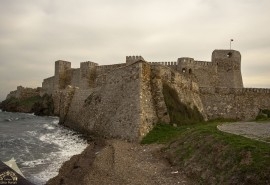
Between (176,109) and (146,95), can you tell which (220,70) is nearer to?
(176,109)

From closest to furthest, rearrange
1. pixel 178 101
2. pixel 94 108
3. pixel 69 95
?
pixel 178 101
pixel 94 108
pixel 69 95

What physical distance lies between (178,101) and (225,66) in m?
22.1


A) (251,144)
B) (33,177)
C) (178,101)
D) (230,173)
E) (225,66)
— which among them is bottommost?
(33,177)

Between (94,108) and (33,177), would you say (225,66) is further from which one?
(33,177)

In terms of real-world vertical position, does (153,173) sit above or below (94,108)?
below

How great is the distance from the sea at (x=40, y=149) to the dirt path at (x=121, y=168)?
1.18m

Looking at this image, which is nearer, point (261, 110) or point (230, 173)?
point (230, 173)

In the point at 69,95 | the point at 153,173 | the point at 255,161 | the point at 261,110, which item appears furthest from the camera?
the point at 69,95

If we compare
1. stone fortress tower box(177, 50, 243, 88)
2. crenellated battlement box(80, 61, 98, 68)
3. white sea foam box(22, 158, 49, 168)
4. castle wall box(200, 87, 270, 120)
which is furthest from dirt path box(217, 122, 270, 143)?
crenellated battlement box(80, 61, 98, 68)

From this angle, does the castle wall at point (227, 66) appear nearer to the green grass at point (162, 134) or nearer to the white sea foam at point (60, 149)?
the green grass at point (162, 134)

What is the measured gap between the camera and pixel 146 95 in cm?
2953

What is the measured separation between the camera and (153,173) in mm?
18297

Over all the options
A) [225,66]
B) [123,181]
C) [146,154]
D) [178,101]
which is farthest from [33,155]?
[225,66]

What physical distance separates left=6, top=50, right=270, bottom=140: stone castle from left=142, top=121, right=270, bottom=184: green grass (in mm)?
6530
